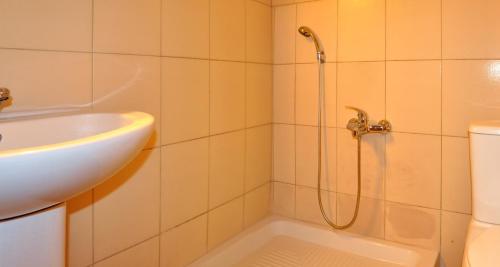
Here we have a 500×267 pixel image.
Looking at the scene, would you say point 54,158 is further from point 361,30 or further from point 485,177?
point 361,30

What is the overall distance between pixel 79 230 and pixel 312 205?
1.20 metres

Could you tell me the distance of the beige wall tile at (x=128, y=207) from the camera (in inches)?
44.7

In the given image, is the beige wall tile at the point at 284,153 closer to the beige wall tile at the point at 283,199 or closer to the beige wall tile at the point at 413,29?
the beige wall tile at the point at 283,199

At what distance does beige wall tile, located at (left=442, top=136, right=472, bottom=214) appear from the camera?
→ 59.7 inches

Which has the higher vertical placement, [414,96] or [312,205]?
[414,96]

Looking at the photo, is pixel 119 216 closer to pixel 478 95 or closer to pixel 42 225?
pixel 42 225

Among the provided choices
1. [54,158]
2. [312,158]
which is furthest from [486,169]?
[54,158]

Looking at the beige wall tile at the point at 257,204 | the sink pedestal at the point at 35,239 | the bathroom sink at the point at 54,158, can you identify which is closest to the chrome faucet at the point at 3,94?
the bathroom sink at the point at 54,158

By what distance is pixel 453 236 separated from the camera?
157 cm

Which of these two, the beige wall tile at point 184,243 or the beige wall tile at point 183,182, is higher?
the beige wall tile at point 183,182

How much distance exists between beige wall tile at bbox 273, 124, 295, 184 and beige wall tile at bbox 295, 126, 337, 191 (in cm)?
3

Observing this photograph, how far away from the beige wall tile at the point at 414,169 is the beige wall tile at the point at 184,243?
88 cm

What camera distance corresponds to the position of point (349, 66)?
1751 mm

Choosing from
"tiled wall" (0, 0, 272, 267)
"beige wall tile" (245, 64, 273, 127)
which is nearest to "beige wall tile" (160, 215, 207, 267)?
"tiled wall" (0, 0, 272, 267)
